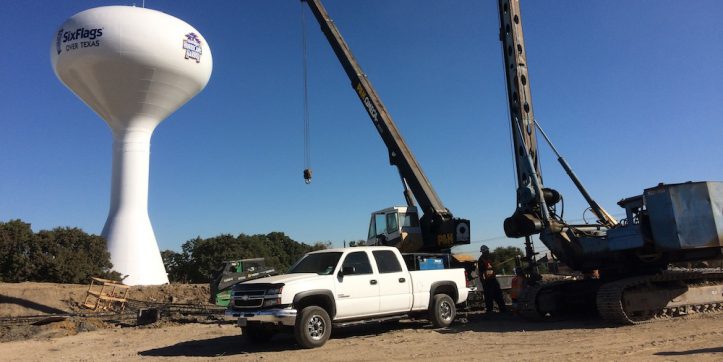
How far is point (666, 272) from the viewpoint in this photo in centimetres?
1283

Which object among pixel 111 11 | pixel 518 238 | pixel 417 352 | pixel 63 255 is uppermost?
pixel 111 11

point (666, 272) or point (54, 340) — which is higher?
point (666, 272)

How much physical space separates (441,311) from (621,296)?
3913mm

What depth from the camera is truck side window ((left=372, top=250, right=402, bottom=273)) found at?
37.1ft

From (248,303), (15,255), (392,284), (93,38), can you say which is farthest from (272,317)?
(93,38)

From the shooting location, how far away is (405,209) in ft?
63.6

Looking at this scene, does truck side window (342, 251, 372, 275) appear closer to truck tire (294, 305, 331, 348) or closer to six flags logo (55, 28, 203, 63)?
truck tire (294, 305, 331, 348)

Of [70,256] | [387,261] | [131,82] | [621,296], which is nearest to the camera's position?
[621,296]

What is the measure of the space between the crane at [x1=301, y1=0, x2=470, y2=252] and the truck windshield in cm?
767

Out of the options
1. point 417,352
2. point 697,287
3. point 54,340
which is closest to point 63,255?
point 54,340

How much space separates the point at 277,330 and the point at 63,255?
3007cm

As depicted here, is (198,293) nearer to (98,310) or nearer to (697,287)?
(98,310)

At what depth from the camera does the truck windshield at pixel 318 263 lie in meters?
10.6

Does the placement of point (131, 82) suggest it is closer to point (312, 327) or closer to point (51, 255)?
point (51, 255)
